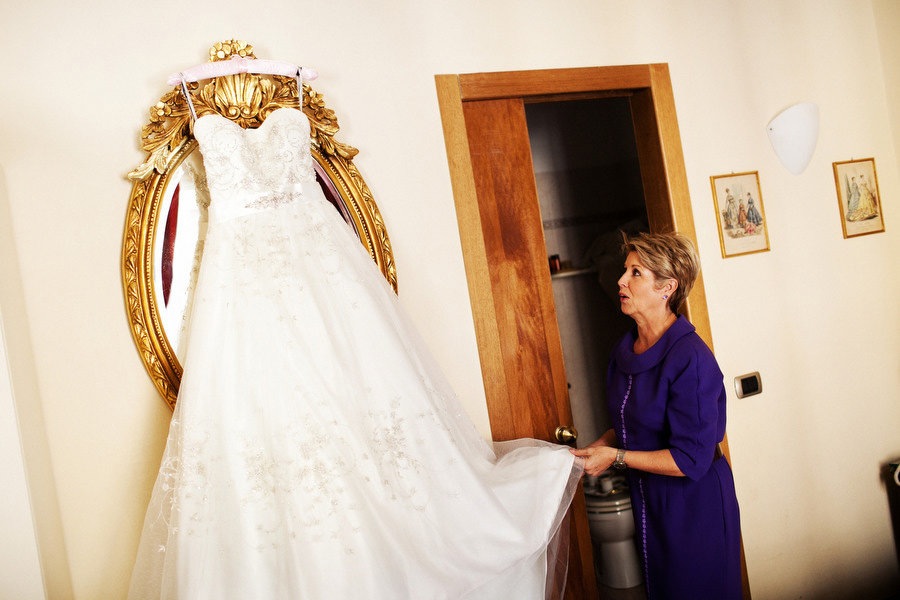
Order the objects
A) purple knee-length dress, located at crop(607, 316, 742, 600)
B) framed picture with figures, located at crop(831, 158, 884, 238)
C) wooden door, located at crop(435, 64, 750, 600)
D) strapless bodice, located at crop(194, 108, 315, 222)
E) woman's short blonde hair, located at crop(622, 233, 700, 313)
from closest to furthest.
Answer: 1. strapless bodice, located at crop(194, 108, 315, 222)
2. purple knee-length dress, located at crop(607, 316, 742, 600)
3. woman's short blonde hair, located at crop(622, 233, 700, 313)
4. wooden door, located at crop(435, 64, 750, 600)
5. framed picture with figures, located at crop(831, 158, 884, 238)

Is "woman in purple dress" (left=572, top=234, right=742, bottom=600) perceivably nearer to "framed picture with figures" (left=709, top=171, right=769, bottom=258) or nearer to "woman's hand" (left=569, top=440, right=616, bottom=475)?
"woman's hand" (left=569, top=440, right=616, bottom=475)

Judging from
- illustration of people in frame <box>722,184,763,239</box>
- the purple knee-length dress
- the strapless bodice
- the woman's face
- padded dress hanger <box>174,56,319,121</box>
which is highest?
padded dress hanger <box>174,56,319,121</box>

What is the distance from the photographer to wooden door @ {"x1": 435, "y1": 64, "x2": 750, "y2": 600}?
7.55 ft

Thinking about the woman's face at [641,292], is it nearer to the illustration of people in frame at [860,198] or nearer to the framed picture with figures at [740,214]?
the framed picture with figures at [740,214]

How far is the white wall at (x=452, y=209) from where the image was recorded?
5.98 ft

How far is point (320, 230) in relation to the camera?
1833mm

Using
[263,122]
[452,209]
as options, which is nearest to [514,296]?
[452,209]

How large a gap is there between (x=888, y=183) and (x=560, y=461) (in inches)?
82.5

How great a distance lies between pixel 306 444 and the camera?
1596 millimetres

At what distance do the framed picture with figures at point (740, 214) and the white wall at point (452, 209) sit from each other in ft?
0.13

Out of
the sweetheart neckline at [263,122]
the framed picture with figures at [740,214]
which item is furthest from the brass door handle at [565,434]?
the sweetheart neckline at [263,122]

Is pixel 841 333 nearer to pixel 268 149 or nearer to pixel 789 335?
pixel 789 335

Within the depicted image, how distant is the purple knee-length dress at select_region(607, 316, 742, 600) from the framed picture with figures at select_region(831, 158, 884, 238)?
1.26 metres

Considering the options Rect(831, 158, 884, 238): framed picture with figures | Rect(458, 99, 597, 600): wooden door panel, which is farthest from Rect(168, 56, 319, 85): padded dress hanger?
Rect(831, 158, 884, 238): framed picture with figures
